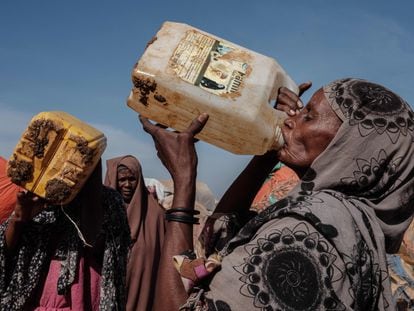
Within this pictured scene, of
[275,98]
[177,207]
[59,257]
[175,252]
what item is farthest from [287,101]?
[59,257]

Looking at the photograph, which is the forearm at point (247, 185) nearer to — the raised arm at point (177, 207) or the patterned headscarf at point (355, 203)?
the raised arm at point (177, 207)

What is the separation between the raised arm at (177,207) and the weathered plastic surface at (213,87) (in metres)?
0.28

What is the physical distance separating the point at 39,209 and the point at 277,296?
1.42m

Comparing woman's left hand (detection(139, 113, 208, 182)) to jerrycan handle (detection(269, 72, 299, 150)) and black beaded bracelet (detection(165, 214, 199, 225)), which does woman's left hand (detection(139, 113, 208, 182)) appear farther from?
jerrycan handle (detection(269, 72, 299, 150))

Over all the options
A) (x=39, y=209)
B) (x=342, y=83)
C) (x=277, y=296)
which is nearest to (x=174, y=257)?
(x=277, y=296)

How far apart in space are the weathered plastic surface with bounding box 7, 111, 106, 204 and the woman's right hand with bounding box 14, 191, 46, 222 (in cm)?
13

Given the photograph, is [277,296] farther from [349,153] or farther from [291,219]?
[349,153]

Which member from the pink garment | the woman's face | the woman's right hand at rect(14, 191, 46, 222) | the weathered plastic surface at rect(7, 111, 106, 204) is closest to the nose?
the woman's face

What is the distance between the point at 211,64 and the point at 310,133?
2.24ft

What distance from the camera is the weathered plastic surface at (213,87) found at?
7.88 feet

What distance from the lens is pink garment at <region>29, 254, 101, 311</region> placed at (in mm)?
2840

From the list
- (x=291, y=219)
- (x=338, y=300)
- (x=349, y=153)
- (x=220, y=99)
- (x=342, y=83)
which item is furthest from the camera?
(x=220, y=99)

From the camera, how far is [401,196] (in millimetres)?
1809

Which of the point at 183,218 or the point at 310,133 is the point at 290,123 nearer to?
the point at 310,133
